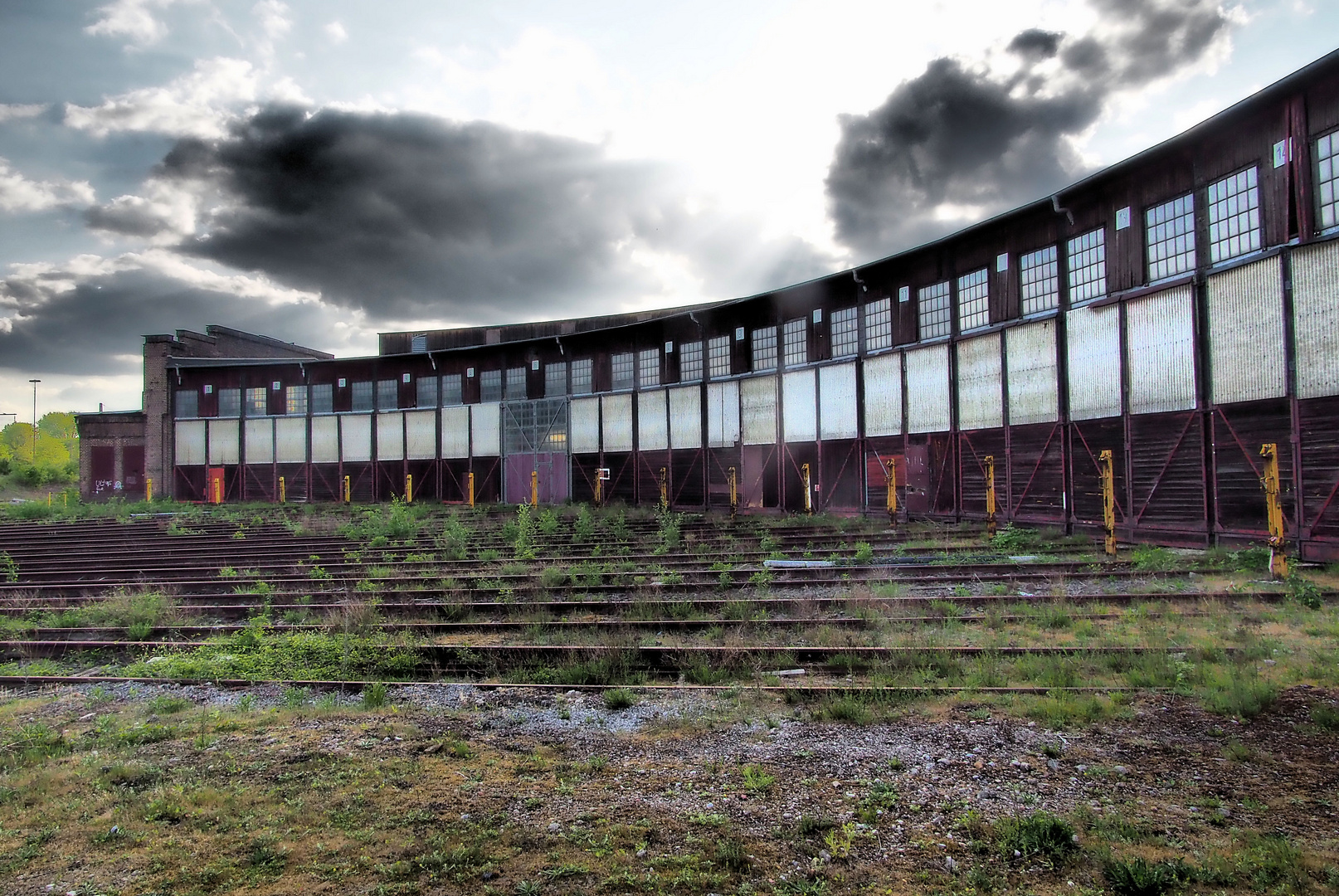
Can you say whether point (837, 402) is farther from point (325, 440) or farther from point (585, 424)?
point (325, 440)

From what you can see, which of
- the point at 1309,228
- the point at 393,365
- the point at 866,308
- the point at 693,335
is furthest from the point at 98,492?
the point at 1309,228

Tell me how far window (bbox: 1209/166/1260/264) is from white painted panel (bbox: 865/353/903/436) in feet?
28.6

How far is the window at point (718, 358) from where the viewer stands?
89.8ft

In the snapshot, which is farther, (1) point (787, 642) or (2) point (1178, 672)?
(1) point (787, 642)

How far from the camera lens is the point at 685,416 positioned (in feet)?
92.9

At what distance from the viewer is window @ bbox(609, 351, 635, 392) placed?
100 ft

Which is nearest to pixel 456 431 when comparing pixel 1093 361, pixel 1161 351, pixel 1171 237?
pixel 1093 361

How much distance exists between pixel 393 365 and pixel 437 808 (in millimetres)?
35108

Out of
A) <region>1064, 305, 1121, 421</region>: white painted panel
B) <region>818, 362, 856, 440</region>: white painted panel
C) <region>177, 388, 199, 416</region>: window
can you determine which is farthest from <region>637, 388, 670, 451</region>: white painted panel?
<region>177, 388, 199, 416</region>: window

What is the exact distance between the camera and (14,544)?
19438 mm

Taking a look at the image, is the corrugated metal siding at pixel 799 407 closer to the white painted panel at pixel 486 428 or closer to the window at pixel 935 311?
the window at pixel 935 311

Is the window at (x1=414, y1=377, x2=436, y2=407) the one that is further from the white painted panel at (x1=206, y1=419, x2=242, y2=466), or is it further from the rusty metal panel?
the rusty metal panel

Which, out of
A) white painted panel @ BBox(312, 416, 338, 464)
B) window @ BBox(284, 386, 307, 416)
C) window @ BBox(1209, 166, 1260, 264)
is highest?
window @ BBox(1209, 166, 1260, 264)

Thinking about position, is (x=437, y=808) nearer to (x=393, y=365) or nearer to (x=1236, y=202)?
(x=1236, y=202)
